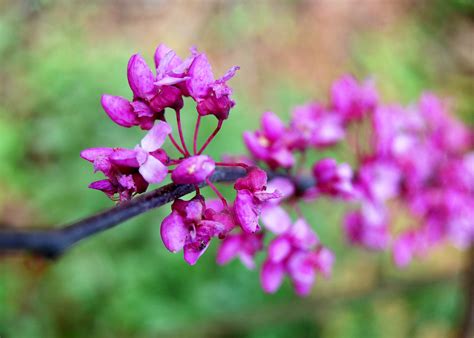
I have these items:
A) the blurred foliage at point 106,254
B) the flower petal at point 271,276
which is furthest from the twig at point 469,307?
the flower petal at point 271,276

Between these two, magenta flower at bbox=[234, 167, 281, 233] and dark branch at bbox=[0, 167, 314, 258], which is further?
magenta flower at bbox=[234, 167, 281, 233]

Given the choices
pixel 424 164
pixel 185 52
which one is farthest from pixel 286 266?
pixel 185 52

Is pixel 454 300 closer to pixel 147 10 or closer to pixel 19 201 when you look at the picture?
pixel 19 201

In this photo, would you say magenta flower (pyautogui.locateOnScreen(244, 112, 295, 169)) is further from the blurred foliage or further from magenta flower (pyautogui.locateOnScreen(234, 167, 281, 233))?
the blurred foliage

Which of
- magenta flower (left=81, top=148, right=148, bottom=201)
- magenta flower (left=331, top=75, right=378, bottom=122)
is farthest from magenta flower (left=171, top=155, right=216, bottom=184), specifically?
magenta flower (left=331, top=75, right=378, bottom=122)

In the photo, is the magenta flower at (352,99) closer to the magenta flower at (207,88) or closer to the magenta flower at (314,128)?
the magenta flower at (314,128)

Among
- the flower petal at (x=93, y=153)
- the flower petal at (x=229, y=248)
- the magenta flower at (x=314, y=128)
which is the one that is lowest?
the flower petal at (x=229, y=248)
